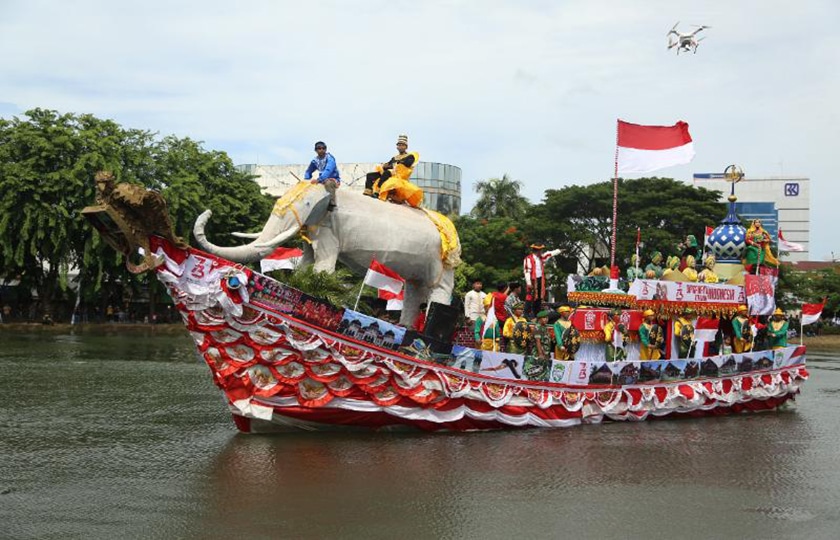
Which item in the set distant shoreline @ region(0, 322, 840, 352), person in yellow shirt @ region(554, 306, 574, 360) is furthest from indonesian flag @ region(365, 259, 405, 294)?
distant shoreline @ region(0, 322, 840, 352)

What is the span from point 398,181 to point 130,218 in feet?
15.2

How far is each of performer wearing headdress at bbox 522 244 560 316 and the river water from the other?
8.18ft

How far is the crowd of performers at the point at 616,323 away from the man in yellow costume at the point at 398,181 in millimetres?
1906

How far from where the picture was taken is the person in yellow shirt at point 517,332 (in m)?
12.4

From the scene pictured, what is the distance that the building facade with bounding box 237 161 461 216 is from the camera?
64.1 metres

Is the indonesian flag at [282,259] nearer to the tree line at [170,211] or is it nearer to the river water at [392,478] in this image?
the river water at [392,478]

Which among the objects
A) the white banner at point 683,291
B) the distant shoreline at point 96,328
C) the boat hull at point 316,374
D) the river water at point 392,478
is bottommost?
the distant shoreline at point 96,328

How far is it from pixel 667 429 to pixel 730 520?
5.58 m

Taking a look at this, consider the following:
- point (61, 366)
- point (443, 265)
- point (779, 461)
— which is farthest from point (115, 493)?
point (61, 366)

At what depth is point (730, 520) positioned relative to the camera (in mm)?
7801

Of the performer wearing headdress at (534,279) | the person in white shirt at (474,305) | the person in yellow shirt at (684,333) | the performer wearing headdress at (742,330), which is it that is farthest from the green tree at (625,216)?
the person in white shirt at (474,305)

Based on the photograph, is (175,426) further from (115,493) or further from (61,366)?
(61,366)

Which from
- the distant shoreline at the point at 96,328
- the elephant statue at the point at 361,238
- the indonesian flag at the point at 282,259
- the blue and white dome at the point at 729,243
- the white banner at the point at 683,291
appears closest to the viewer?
the elephant statue at the point at 361,238

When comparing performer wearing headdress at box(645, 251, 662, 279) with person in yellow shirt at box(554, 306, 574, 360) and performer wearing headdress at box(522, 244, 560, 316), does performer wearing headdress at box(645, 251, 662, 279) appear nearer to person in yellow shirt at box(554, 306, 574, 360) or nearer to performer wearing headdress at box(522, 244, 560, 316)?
performer wearing headdress at box(522, 244, 560, 316)
